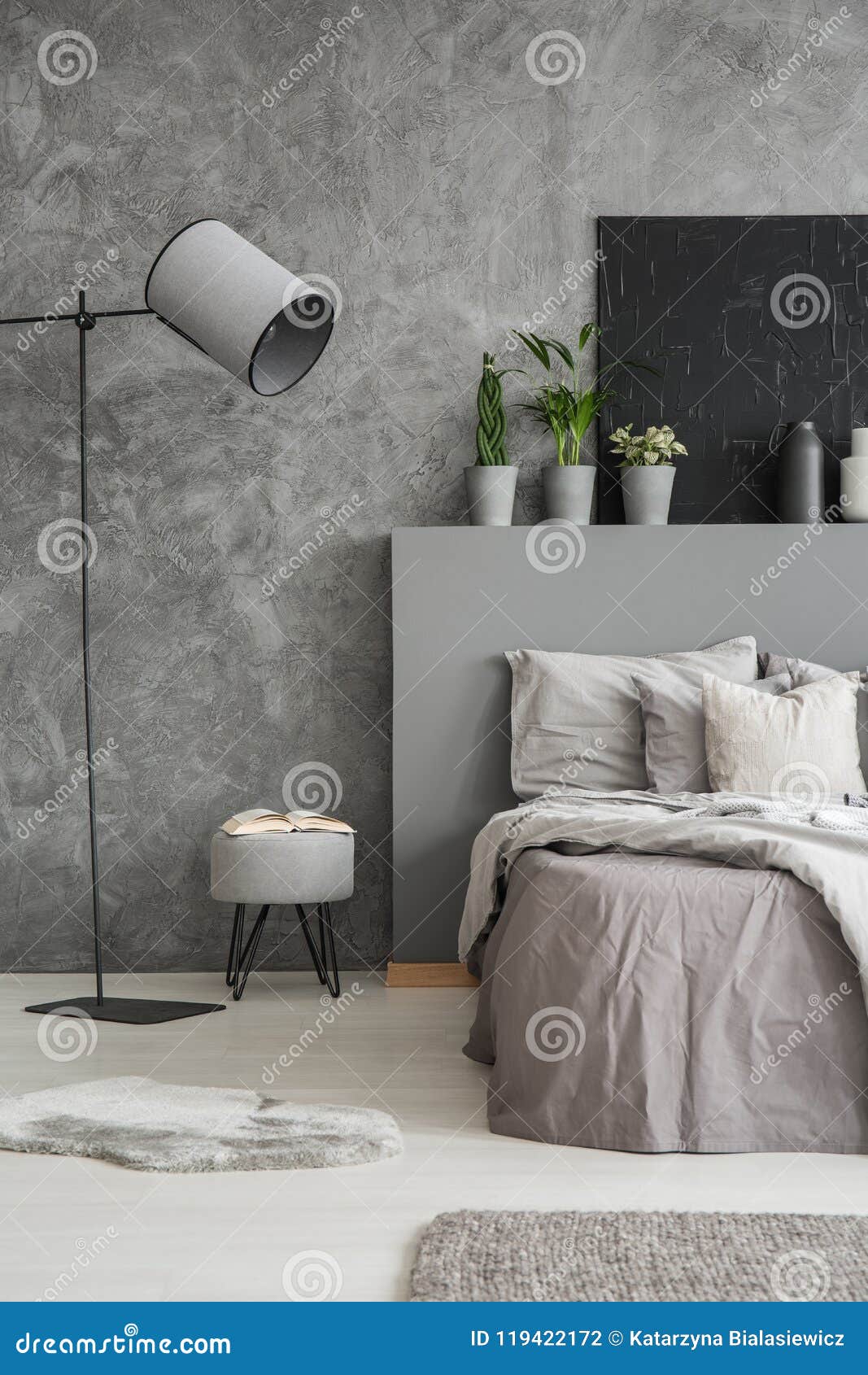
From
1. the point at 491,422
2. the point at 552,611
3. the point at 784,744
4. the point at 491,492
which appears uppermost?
the point at 491,422

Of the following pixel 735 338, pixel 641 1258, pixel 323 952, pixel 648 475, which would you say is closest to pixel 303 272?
pixel 648 475

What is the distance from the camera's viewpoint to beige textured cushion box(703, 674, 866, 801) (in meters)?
3.24

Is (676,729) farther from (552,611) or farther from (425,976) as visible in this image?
(425,976)

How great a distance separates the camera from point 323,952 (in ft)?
12.2

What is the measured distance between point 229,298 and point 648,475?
1.46 metres

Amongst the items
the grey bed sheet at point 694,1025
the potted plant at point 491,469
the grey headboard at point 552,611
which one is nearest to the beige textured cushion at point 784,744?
the grey headboard at point 552,611

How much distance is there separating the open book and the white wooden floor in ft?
2.47

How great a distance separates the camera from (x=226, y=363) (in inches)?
122

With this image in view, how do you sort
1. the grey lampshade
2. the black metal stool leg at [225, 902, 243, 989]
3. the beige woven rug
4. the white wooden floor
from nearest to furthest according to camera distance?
the beige woven rug < the white wooden floor < the grey lampshade < the black metal stool leg at [225, 902, 243, 989]

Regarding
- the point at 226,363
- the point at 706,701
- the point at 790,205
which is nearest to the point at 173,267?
the point at 226,363

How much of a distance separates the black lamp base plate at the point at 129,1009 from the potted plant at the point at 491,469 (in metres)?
1.73

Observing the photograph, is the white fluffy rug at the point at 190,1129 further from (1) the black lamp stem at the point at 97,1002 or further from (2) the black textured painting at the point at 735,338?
(2) the black textured painting at the point at 735,338

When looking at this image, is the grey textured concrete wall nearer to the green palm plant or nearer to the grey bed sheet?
the green palm plant

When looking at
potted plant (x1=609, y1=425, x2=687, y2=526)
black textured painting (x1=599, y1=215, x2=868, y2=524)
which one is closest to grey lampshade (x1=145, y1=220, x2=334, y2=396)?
potted plant (x1=609, y1=425, x2=687, y2=526)
